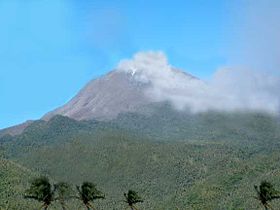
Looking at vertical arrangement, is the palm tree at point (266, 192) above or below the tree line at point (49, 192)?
below

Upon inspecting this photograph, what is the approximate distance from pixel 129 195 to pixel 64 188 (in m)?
14.6

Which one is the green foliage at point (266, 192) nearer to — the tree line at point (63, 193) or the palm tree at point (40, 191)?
the tree line at point (63, 193)

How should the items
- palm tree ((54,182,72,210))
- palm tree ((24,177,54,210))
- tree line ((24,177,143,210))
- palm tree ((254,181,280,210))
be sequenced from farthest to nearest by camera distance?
1. palm tree ((254,181,280,210))
2. palm tree ((54,182,72,210))
3. tree line ((24,177,143,210))
4. palm tree ((24,177,54,210))

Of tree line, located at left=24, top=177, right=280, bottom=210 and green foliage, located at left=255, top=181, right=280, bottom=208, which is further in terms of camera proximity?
green foliage, located at left=255, top=181, right=280, bottom=208

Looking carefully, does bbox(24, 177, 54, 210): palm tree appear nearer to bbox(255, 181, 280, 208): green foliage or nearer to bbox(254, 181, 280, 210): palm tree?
bbox(254, 181, 280, 210): palm tree

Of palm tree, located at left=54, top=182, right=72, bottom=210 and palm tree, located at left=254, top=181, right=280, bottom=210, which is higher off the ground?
palm tree, located at left=54, top=182, right=72, bottom=210

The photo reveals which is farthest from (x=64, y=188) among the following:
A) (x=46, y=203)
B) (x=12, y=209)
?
(x=12, y=209)

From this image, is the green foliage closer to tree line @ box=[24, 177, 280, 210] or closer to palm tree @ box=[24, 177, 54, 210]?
tree line @ box=[24, 177, 280, 210]

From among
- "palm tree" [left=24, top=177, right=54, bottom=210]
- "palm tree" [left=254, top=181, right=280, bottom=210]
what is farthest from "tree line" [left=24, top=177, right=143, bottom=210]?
"palm tree" [left=254, top=181, right=280, bottom=210]

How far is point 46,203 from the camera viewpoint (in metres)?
96.9

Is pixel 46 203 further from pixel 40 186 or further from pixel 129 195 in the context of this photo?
pixel 129 195

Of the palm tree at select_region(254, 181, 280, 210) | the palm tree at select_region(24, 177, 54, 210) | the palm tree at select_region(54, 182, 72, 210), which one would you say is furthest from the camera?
the palm tree at select_region(254, 181, 280, 210)

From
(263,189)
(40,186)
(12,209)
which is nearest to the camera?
(40,186)

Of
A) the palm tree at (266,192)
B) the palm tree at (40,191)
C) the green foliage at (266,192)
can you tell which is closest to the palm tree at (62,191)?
the palm tree at (40,191)
